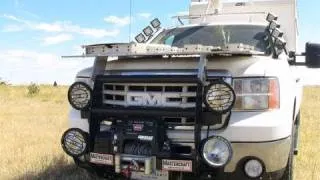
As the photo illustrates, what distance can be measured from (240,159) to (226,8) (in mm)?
5125

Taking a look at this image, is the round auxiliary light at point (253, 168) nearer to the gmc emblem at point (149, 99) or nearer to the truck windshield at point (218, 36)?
the gmc emblem at point (149, 99)

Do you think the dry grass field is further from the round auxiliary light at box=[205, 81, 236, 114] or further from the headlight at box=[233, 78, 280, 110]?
the round auxiliary light at box=[205, 81, 236, 114]

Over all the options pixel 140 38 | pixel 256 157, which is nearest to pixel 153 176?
pixel 256 157

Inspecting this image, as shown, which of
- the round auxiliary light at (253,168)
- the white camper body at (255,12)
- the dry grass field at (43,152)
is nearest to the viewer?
the round auxiliary light at (253,168)

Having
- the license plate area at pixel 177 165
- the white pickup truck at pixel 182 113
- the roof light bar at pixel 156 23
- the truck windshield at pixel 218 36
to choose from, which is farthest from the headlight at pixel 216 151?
the roof light bar at pixel 156 23

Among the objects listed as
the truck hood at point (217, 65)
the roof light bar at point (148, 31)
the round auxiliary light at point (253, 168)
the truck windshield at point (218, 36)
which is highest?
the roof light bar at point (148, 31)

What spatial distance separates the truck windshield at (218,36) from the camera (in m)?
6.18

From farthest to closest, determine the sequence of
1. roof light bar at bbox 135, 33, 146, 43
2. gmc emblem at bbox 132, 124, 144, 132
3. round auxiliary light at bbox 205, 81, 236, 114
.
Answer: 1. roof light bar at bbox 135, 33, 146, 43
2. gmc emblem at bbox 132, 124, 144, 132
3. round auxiliary light at bbox 205, 81, 236, 114

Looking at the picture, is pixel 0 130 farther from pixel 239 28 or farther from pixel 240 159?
pixel 240 159

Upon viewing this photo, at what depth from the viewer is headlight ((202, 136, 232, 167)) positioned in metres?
4.41

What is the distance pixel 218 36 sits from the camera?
6473 mm

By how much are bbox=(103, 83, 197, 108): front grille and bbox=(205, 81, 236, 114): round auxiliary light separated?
19cm

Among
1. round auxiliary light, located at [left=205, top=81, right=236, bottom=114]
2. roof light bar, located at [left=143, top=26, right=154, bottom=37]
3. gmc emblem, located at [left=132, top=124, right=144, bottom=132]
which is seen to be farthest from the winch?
roof light bar, located at [left=143, top=26, right=154, bottom=37]

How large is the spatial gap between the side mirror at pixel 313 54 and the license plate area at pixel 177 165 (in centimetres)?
173
